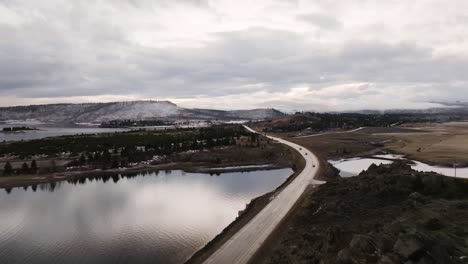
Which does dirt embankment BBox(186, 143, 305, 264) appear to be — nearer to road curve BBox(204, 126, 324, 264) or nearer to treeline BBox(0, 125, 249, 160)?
road curve BBox(204, 126, 324, 264)

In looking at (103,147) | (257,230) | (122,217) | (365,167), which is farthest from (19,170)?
(365,167)

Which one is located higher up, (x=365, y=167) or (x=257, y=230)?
(x=365, y=167)

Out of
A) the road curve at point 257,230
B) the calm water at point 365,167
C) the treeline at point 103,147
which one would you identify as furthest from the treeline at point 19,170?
the calm water at point 365,167

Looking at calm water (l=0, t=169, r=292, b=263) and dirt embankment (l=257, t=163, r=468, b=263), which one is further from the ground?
dirt embankment (l=257, t=163, r=468, b=263)

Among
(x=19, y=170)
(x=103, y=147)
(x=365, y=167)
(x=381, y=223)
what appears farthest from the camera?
(x=103, y=147)

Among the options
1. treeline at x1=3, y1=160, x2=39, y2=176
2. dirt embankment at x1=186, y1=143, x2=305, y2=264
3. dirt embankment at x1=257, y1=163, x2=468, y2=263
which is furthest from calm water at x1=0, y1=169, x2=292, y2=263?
treeline at x1=3, y1=160, x2=39, y2=176

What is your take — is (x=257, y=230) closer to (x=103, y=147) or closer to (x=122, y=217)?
(x=122, y=217)
